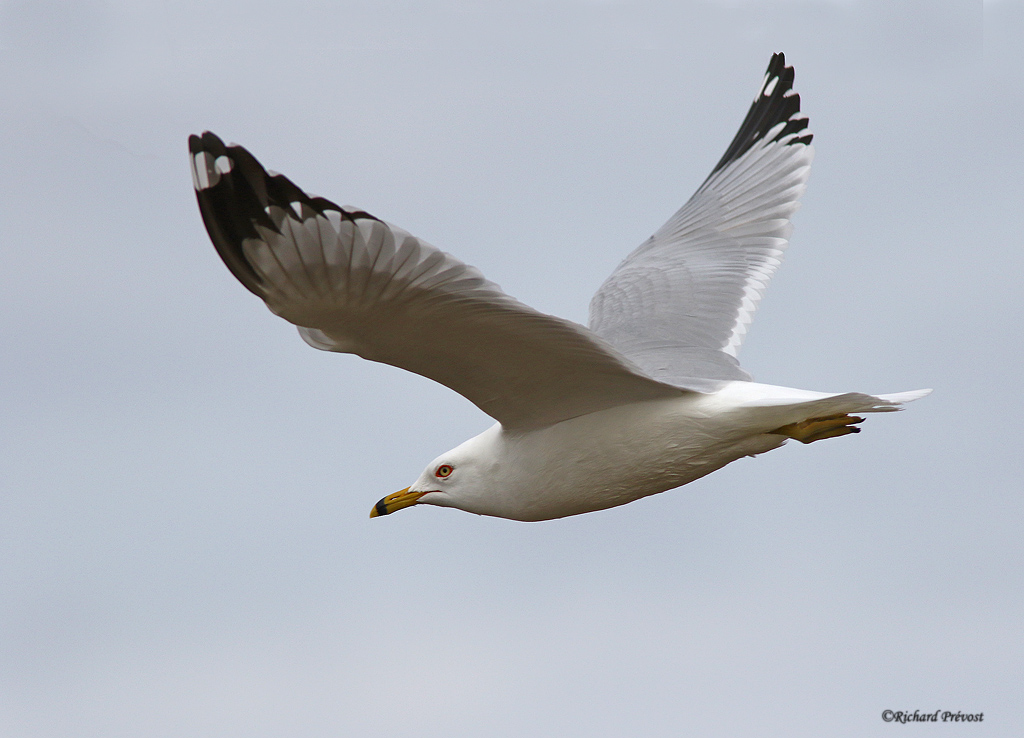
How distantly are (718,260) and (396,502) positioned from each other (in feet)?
9.27

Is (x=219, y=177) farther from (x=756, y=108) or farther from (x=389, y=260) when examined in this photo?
(x=756, y=108)

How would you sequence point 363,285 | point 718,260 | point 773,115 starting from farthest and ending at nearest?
point 773,115, point 718,260, point 363,285

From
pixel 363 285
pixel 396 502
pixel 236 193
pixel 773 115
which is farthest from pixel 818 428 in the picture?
pixel 773 115

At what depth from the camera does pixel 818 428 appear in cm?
606

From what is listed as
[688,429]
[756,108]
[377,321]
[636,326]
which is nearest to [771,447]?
[688,429]

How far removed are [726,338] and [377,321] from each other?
9.79ft

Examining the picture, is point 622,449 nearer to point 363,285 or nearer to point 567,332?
point 567,332

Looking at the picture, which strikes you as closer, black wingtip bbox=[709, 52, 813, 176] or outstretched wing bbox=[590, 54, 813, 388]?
outstretched wing bbox=[590, 54, 813, 388]

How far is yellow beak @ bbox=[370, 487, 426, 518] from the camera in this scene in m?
6.92

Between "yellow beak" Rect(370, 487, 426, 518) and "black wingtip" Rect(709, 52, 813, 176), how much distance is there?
387 cm

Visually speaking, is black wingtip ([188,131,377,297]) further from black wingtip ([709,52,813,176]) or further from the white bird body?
black wingtip ([709,52,813,176])

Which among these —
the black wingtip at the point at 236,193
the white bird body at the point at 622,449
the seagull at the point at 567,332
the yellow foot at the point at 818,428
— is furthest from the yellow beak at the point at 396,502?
the black wingtip at the point at 236,193

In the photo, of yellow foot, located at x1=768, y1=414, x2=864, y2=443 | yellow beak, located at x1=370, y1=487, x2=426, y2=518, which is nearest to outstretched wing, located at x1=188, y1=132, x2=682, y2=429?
yellow foot, located at x1=768, y1=414, x2=864, y2=443

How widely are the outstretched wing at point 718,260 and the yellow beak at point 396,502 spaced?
57.0 inches
